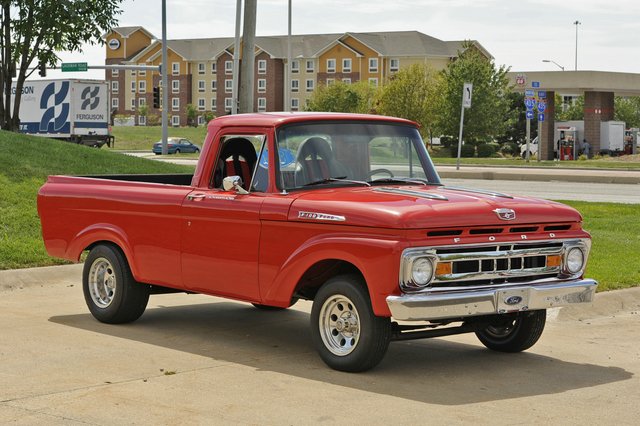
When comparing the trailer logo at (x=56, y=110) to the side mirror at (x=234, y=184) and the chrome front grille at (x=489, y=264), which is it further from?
the chrome front grille at (x=489, y=264)

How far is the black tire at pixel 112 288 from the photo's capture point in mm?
9898

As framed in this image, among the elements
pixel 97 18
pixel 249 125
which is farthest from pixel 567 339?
pixel 97 18

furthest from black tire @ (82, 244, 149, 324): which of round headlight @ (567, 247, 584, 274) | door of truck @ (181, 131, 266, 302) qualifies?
round headlight @ (567, 247, 584, 274)

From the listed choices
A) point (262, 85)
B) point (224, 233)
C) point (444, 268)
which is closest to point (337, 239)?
point (444, 268)

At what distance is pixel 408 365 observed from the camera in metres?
8.36

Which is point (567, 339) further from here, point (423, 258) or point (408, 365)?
point (423, 258)

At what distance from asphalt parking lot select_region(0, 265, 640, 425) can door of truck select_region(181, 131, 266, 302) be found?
0.51 metres

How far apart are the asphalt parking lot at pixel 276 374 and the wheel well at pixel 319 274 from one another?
0.49 metres

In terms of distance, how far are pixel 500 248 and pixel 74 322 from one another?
13.3ft

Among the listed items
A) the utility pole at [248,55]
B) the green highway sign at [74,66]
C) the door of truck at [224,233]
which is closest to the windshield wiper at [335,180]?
the door of truck at [224,233]

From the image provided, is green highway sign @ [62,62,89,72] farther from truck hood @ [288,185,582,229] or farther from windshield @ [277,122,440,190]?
truck hood @ [288,185,582,229]

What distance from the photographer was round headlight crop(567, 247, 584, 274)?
8.43m

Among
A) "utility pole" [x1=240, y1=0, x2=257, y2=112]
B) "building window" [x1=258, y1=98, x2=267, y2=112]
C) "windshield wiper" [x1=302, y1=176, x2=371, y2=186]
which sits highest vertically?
"building window" [x1=258, y1=98, x2=267, y2=112]

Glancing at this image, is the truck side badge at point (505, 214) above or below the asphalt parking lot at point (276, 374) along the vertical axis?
above
